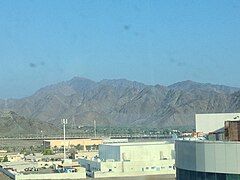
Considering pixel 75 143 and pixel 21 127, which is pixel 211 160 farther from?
pixel 21 127

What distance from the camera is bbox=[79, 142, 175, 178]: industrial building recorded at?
4684 cm

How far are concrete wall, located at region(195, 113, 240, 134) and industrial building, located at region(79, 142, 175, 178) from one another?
11.7m

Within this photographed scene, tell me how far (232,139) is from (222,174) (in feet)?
7.33

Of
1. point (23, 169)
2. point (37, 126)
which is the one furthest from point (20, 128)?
point (23, 169)

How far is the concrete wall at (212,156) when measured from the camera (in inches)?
673

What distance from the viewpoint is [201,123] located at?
35.8 m

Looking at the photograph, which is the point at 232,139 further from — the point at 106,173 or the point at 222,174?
the point at 106,173

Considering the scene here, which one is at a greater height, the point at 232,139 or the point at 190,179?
the point at 232,139

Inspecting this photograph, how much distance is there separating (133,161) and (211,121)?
14.3 m

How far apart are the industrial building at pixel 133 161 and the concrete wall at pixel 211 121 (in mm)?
11693

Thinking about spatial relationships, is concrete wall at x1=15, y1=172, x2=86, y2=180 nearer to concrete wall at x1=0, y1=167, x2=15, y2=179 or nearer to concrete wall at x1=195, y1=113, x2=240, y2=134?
concrete wall at x1=0, y1=167, x2=15, y2=179

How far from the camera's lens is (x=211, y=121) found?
115 ft

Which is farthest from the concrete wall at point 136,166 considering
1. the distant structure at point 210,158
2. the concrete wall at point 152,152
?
the distant structure at point 210,158

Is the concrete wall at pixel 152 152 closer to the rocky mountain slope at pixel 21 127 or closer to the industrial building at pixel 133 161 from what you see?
the industrial building at pixel 133 161
